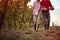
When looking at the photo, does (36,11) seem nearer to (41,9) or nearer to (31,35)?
(41,9)

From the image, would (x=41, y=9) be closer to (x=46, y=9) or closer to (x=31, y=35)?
(x=46, y=9)

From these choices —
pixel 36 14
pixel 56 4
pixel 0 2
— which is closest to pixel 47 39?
pixel 36 14

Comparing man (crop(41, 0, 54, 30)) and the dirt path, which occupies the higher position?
man (crop(41, 0, 54, 30))

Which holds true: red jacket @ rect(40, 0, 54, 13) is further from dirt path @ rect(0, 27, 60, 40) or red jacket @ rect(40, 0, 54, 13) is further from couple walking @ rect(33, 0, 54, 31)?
dirt path @ rect(0, 27, 60, 40)

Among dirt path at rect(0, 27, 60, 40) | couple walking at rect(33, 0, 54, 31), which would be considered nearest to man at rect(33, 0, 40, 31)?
couple walking at rect(33, 0, 54, 31)

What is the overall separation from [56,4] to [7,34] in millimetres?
654

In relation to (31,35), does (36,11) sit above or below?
above

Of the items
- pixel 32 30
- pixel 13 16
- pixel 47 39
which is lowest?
pixel 47 39

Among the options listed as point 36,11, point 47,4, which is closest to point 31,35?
point 36,11

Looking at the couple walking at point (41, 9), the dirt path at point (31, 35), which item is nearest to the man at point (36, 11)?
the couple walking at point (41, 9)

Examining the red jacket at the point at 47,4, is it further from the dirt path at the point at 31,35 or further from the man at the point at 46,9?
the dirt path at the point at 31,35

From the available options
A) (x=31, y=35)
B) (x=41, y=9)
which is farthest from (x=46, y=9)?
(x=31, y=35)

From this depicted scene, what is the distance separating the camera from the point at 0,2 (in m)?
1.53

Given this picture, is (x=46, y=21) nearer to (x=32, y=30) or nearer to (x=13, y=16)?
(x=32, y=30)
